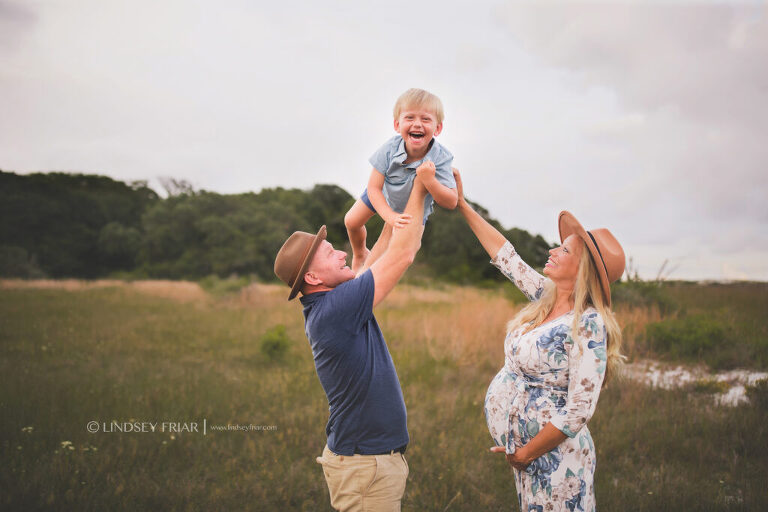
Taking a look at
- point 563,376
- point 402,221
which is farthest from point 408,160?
point 563,376

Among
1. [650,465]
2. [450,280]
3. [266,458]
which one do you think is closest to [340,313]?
[266,458]

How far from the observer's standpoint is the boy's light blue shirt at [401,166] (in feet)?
9.45

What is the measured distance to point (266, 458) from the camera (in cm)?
549

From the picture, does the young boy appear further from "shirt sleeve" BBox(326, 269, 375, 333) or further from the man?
"shirt sleeve" BBox(326, 269, 375, 333)

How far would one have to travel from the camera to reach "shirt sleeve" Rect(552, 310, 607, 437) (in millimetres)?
2354

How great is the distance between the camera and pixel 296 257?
249cm

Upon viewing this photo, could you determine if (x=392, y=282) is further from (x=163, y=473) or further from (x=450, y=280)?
(x=450, y=280)

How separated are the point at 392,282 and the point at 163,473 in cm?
434

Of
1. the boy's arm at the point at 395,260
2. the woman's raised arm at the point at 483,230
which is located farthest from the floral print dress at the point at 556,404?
the boy's arm at the point at 395,260

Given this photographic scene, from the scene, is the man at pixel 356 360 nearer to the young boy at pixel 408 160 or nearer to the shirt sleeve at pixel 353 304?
the shirt sleeve at pixel 353 304

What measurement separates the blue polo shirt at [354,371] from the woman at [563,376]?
72 centimetres

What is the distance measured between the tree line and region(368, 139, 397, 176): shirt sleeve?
105 feet

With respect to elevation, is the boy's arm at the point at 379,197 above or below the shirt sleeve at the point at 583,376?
above

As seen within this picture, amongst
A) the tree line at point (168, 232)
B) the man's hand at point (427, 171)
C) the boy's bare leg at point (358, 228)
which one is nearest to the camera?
the man's hand at point (427, 171)
